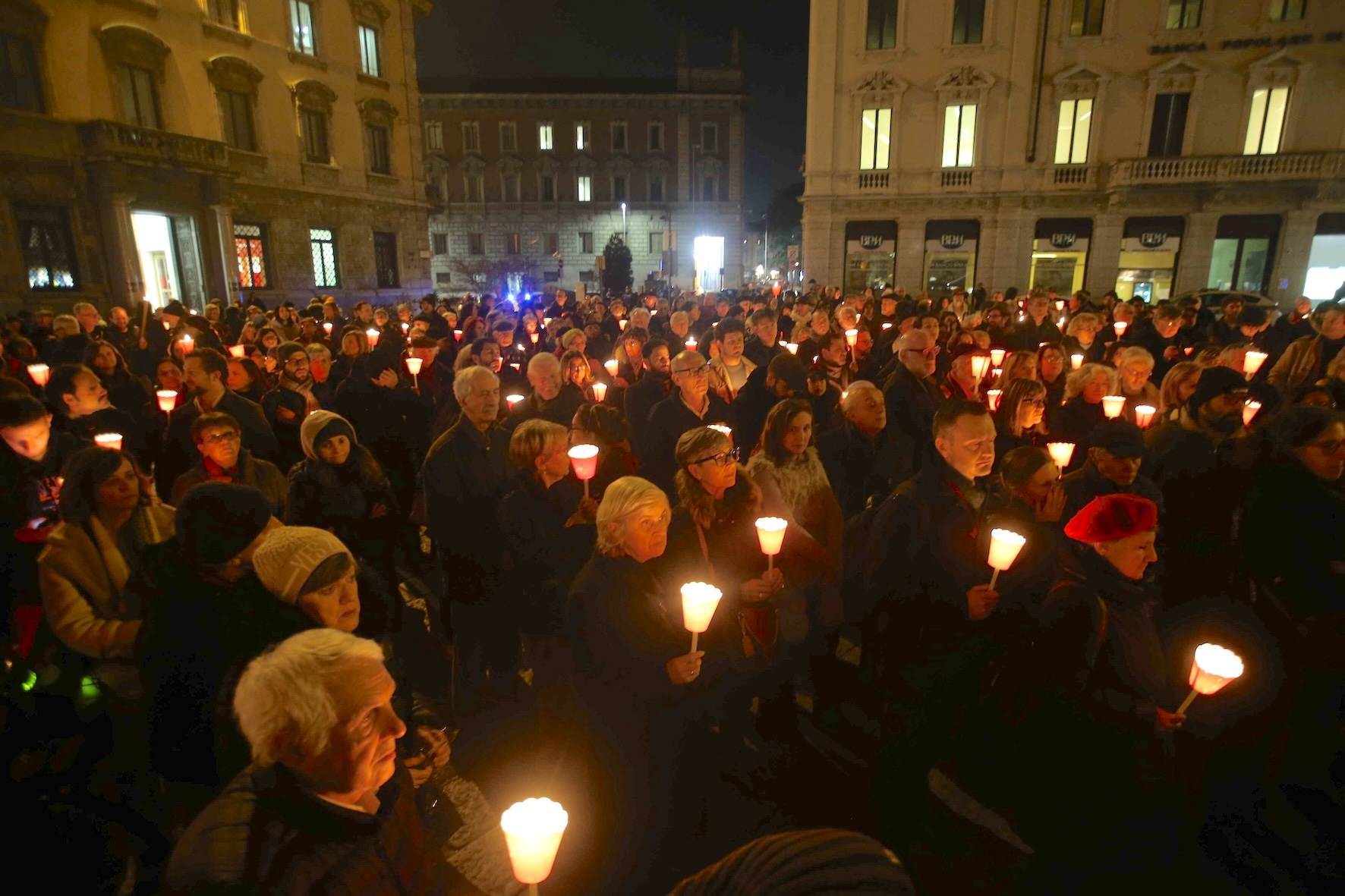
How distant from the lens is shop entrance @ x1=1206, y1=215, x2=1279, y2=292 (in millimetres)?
27000

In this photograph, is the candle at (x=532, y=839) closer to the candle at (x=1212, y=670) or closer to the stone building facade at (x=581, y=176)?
the candle at (x=1212, y=670)

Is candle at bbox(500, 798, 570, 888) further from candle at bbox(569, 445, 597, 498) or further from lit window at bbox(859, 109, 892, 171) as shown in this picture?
lit window at bbox(859, 109, 892, 171)

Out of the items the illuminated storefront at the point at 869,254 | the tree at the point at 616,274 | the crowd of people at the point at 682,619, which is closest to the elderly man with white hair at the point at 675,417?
the crowd of people at the point at 682,619

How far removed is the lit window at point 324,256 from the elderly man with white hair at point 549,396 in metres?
25.8

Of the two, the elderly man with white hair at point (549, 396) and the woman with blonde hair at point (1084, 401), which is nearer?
the woman with blonde hair at point (1084, 401)

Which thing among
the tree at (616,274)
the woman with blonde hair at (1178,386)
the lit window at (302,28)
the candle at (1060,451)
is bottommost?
the candle at (1060,451)

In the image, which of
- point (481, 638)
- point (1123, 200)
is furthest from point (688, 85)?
point (481, 638)

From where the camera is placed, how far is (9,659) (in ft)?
11.3

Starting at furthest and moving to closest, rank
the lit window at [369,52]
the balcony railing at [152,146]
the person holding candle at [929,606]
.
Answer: the lit window at [369,52] < the balcony railing at [152,146] < the person holding candle at [929,606]

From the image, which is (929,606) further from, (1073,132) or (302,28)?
(302,28)

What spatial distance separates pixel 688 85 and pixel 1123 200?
4426cm

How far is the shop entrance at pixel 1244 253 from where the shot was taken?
88.6ft

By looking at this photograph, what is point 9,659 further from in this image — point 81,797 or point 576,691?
point 576,691

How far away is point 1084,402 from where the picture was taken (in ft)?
17.5
